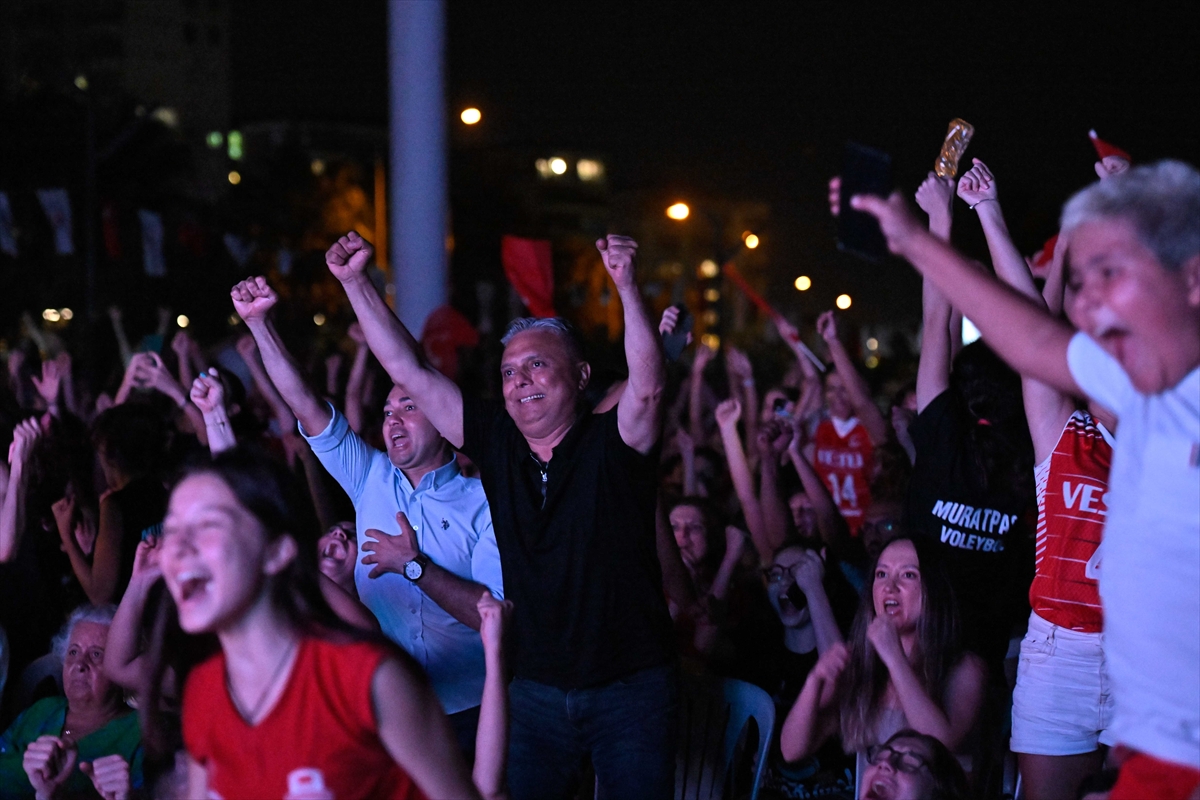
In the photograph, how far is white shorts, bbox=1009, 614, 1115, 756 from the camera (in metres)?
3.58

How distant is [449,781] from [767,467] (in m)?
4.14

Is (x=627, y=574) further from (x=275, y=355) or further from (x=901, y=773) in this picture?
(x=275, y=355)

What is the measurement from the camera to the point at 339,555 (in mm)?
4496

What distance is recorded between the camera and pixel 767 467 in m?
6.38

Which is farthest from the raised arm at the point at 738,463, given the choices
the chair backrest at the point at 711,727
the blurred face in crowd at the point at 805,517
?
the chair backrest at the point at 711,727

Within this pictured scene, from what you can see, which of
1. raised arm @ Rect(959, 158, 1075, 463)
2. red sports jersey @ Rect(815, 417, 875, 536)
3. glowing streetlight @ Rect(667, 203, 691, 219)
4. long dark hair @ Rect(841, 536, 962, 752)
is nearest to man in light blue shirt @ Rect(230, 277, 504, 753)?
long dark hair @ Rect(841, 536, 962, 752)

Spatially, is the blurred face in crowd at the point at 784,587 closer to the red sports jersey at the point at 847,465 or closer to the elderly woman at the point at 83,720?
the red sports jersey at the point at 847,465

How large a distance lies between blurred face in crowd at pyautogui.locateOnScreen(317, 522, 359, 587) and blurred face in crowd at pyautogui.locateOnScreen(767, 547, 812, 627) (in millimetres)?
1801

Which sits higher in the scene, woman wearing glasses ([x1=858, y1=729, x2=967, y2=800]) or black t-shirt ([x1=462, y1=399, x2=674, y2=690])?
black t-shirt ([x1=462, y1=399, x2=674, y2=690])

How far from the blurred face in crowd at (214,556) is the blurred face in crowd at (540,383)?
4.83ft

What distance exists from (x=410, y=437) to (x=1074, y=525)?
7.35ft

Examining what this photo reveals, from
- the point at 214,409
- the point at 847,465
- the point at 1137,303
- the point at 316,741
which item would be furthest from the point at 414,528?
the point at 847,465

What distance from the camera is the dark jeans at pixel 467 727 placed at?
4082mm

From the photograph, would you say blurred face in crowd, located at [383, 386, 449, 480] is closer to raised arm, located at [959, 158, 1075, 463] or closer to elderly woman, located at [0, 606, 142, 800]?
elderly woman, located at [0, 606, 142, 800]
